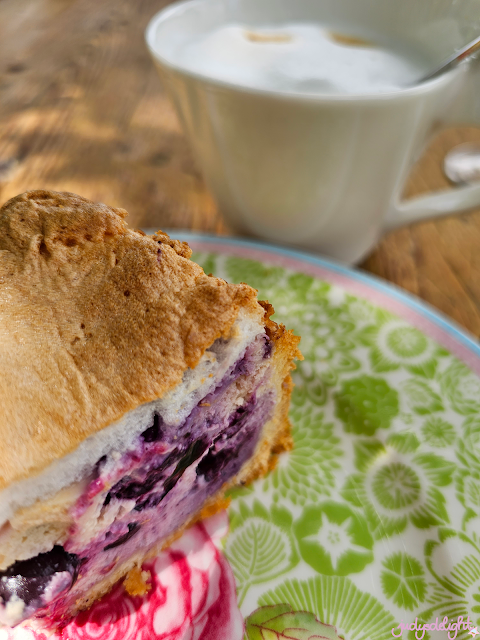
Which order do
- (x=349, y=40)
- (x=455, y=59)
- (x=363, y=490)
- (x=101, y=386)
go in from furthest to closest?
(x=349, y=40), (x=455, y=59), (x=363, y=490), (x=101, y=386)

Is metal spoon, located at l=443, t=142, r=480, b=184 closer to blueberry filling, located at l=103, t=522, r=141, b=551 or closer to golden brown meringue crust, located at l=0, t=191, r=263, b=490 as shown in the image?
golden brown meringue crust, located at l=0, t=191, r=263, b=490

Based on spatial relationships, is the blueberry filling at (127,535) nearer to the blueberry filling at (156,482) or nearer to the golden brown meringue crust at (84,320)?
the blueberry filling at (156,482)

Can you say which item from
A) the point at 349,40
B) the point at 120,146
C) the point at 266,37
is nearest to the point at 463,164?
the point at 349,40

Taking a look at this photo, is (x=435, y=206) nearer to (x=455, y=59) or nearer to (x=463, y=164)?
(x=455, y=59)

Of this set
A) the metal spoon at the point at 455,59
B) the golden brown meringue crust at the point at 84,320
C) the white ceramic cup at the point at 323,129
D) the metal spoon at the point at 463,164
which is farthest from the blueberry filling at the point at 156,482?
the metal spoon at the point at 463,164

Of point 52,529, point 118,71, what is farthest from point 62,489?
point 118,71

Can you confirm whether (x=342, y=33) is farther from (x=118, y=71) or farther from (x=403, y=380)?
(x=118, y=71)

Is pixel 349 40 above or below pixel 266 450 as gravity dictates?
above

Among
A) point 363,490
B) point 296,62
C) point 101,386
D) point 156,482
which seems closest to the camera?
point 101,386
